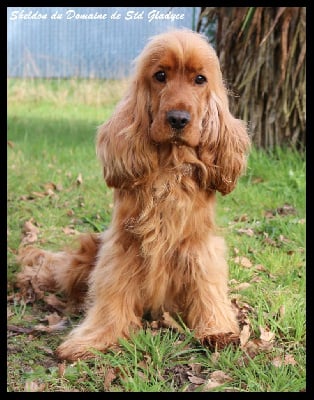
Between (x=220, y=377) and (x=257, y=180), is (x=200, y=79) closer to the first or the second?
(x=220, y=377)

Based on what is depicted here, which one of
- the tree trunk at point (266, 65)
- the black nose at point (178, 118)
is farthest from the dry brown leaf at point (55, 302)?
the tree trunk at point (266, 65)

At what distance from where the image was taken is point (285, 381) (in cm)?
283

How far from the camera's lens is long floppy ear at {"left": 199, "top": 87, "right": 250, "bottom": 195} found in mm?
3152

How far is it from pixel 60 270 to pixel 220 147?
5.26 feet

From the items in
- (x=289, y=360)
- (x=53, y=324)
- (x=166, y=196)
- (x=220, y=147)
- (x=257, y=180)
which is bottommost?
(x=53, y=324)

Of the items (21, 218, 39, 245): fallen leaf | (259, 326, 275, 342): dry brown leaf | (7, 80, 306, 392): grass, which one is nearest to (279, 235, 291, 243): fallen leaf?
(7, 80, 306, 392): grass

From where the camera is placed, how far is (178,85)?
2916 millimetres

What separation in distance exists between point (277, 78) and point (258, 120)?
58 cm

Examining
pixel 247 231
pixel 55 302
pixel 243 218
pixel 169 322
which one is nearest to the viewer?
pixel 169 322

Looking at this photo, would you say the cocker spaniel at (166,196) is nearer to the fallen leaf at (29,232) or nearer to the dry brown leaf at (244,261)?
the dry brown leaf at (244,261)

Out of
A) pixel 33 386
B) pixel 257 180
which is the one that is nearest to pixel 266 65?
pixel 257 180

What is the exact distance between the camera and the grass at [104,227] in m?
2.92

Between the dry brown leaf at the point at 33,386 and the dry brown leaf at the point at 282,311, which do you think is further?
the dry brown leaf at the point at 282,311

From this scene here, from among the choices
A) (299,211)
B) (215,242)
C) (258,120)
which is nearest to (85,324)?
(215,242)
